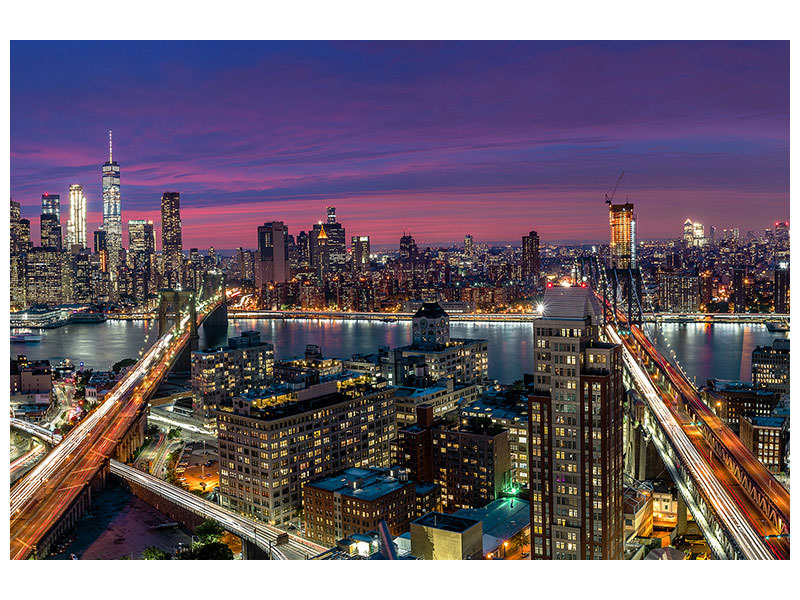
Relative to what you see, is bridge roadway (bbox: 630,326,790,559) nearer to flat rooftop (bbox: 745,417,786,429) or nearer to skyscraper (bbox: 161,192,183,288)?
flat rooftop (bbox: 745,417,786,429)

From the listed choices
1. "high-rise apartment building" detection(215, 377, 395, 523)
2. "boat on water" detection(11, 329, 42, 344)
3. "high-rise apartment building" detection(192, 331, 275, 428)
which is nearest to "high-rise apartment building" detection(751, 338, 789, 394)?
"high-rise apartment building" detection(215, 377, 395, 523)

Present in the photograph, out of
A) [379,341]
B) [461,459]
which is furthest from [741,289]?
[461,459]

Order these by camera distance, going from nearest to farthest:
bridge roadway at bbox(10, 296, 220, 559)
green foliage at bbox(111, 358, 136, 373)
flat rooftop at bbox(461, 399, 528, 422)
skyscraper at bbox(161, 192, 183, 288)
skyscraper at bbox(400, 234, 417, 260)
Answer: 1. bridge roadway at bbox(10, 296, 220, 559)
2. flat rooftop at bbox(461, 399, 528, 422)
3. green foliage at bbox(111, 358, 136, 373)
4. skyscraper at bbox(400, 234, 417, 260)
5. skyscraper at bbox(161, 192, 183, 288)

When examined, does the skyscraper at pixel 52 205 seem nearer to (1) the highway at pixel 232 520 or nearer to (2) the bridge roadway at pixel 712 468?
(1) the highway at pixel 232 520

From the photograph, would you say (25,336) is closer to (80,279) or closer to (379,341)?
(80,279)
